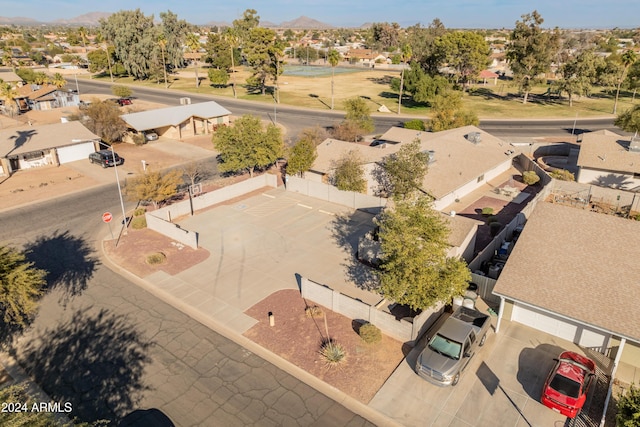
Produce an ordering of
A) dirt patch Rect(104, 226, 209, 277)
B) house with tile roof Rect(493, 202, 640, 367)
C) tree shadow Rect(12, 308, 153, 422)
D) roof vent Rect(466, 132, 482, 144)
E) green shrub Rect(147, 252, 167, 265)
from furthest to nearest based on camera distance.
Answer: roof vent Rect(466, 132, 482, 144) < green shrub Rect(147, 252, 167, 265) < dirt patch Rect(104, 226, 209, 277) < house with tile roof Rect(493, 202, 640, 367) < tree shadow Rect(12, 308, 153, 422)

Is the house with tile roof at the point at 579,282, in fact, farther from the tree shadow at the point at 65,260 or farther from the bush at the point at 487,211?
the tree shadow at the point at 65,260

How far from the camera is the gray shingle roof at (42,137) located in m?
47.5

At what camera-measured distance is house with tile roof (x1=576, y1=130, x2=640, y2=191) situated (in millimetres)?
41047

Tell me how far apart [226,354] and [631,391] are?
1691 cm

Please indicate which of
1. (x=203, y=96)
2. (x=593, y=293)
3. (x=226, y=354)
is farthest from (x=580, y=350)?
(x=203, y=96)

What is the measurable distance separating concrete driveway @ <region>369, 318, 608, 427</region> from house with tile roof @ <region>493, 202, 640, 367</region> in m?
1.35

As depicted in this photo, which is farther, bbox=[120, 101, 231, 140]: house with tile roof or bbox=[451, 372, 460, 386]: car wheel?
bbox=[120, 101, 231, 140]: house with tile roof

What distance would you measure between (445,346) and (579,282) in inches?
312

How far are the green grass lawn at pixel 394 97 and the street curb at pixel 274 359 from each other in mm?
66375

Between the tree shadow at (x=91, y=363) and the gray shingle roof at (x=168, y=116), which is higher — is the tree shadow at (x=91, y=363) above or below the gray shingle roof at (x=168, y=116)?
below

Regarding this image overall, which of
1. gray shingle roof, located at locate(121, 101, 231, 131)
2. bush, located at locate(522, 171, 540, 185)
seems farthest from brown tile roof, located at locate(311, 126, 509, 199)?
gray shingle roof, located at locate(121, 101, 231, 131)

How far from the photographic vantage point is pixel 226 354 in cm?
2091

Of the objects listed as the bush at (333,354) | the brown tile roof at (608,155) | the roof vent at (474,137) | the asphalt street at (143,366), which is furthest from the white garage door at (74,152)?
the brown tile roof at (608,155)

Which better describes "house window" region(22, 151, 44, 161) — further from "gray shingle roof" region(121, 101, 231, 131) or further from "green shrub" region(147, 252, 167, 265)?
"green shrub" region(147, 252, 167, 265)
